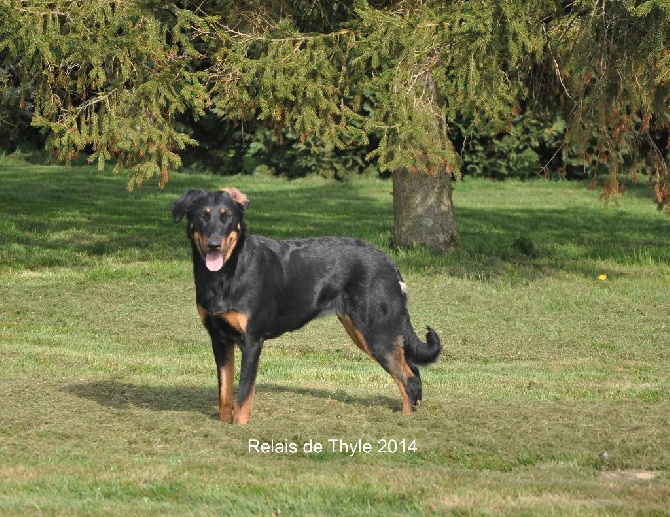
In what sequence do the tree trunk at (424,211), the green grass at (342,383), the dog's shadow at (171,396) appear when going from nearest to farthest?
the green grass at (342,383) < the dog's shadow at (171,396) < the tree trunk at (424,211)

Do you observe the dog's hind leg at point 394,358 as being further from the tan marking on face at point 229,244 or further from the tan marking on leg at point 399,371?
the tan marking on face at point 229,244

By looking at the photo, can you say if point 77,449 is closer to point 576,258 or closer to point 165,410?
point 165,410

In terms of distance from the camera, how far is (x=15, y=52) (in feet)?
49.8

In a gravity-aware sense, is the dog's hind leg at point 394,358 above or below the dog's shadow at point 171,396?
above

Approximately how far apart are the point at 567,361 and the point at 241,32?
717 centimetres

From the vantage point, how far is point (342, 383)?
10508 mm

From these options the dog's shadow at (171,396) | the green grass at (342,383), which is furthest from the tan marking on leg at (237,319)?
the dog's shadow at (171,396)

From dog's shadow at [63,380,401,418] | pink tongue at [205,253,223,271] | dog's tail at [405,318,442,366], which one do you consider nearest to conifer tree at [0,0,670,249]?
dog's shadow at [63,380,401,418]

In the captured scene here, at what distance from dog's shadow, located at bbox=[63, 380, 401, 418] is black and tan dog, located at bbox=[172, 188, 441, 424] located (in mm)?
519

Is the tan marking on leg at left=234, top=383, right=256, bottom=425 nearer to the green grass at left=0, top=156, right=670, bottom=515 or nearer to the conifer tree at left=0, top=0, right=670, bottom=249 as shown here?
the green grass at left=0, top=156, right=670, bottom=515

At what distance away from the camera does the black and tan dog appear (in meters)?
8.20

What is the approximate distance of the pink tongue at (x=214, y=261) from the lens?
8029 mm

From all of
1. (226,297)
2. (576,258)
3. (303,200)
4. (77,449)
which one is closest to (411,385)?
(226,297)

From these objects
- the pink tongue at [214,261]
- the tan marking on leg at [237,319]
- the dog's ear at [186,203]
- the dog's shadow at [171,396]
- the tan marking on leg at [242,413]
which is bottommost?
the dog's shadow at [171,396]
